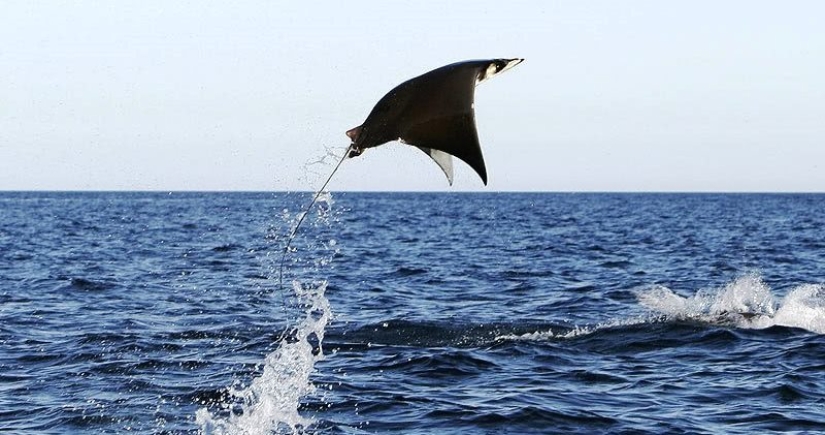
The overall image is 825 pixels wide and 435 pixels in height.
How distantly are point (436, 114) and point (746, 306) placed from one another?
36.3 ft

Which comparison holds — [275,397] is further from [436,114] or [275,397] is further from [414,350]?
[436,114]

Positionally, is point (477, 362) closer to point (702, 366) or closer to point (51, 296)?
point (702, 366)

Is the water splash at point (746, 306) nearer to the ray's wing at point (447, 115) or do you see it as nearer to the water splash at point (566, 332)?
the water splash at point (566, 332)

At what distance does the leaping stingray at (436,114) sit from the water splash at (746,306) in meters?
8.87

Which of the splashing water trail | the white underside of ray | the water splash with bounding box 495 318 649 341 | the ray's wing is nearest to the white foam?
the splashing water trail

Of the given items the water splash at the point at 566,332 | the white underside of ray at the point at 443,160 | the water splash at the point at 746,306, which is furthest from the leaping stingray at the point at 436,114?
the water splash at the point at 746,306

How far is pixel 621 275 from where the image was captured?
79.5ft

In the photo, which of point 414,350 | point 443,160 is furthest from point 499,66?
point 414,350

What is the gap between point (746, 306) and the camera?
16.8m

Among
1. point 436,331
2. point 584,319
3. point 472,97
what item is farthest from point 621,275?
point 472,97

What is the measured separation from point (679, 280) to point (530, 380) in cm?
1216

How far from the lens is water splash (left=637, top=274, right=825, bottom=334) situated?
49.7 ft

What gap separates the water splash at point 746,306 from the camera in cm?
1516

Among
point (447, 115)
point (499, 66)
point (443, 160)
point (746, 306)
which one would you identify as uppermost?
point (499, 66)
